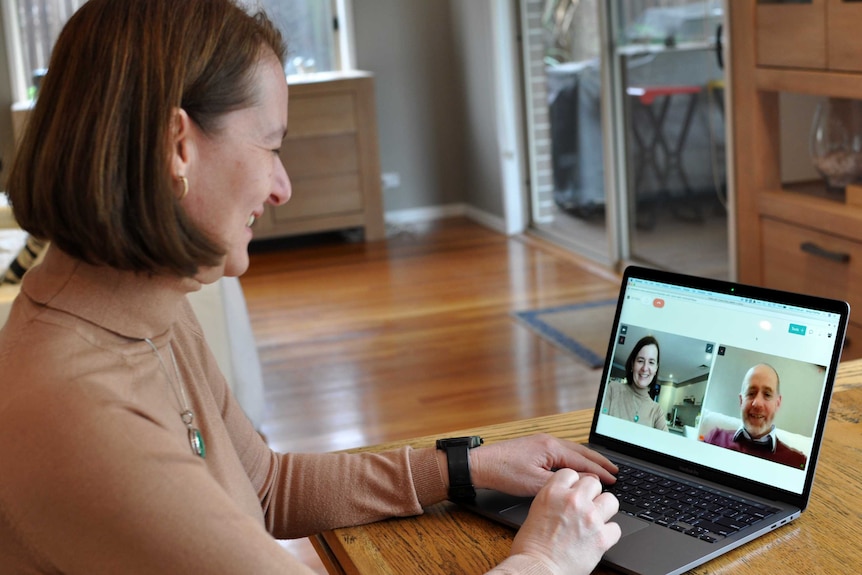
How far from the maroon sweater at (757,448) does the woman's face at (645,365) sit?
9 cm

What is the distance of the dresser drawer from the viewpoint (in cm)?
297

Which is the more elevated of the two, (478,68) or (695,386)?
(478,68)

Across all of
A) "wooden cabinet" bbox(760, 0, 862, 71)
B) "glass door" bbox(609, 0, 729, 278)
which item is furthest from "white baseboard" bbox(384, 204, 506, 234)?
"wooden cabinet" bbox(760, 0, 862, 71)

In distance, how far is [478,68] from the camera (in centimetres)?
628

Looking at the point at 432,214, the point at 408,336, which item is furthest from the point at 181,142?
the point at 432,214

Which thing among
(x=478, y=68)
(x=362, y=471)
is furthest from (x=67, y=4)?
(x=362, y=471)

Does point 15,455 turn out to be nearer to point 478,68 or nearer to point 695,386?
point 695,386

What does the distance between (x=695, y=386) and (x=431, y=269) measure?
4.39 meters

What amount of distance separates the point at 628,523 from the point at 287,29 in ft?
17.8

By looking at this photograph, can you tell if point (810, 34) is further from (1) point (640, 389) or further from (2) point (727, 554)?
(2) point (727, 554)

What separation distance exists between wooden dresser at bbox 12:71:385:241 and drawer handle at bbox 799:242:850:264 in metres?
3.44

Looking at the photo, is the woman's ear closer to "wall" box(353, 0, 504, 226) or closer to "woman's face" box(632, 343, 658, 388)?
"woman's face" box(632, 343, 658, 388)

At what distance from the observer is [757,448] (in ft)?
3.36

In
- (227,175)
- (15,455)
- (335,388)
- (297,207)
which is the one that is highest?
(227,175)
